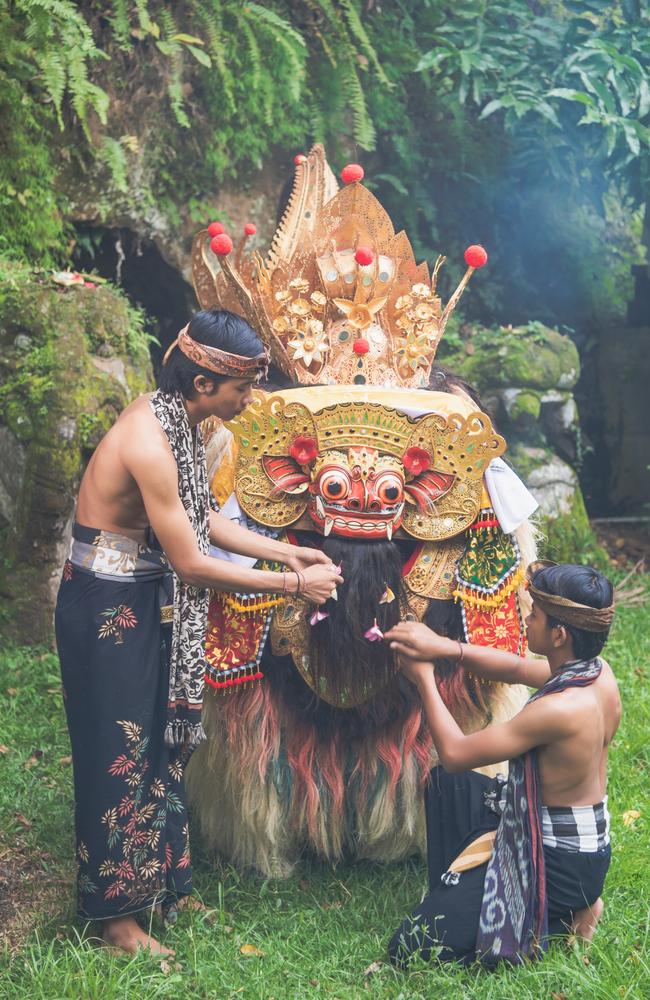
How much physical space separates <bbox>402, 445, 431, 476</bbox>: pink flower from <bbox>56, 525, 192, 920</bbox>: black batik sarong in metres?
0.84

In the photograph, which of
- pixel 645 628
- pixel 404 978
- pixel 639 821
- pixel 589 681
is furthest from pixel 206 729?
pixel 645 628

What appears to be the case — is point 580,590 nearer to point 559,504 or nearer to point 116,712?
point 116,712

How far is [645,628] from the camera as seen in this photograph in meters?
6.00

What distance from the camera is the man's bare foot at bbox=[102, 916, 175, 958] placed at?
3.06m

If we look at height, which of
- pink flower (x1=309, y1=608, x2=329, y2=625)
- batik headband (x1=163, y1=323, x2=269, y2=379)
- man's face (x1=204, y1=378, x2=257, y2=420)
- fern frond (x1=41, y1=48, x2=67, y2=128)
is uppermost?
fern frond (x1=41, y1=48, x2=67, y2=128)

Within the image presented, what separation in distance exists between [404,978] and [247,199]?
549 centimetres

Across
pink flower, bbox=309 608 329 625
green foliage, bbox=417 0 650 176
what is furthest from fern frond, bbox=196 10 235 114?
pink flower, bbox=309 608 329 625

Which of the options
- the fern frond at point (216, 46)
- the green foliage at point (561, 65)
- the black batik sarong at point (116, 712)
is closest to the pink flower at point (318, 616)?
the black batik sarong at point (116, 712)

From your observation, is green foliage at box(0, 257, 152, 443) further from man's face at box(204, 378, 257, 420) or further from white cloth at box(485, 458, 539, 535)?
white cloth at box(485, 458, 539, 535)

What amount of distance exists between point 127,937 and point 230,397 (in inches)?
63.5

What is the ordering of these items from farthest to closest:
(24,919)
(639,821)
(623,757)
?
(623,757) < (639,821) < (24,919)

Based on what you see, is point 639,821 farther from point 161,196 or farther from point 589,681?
point 161,196

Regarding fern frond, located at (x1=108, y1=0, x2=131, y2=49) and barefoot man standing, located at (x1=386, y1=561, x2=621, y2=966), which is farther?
fern frond, located at (x1=108, y1=0, x2=131, y2=49)

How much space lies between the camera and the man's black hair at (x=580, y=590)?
105 inches
